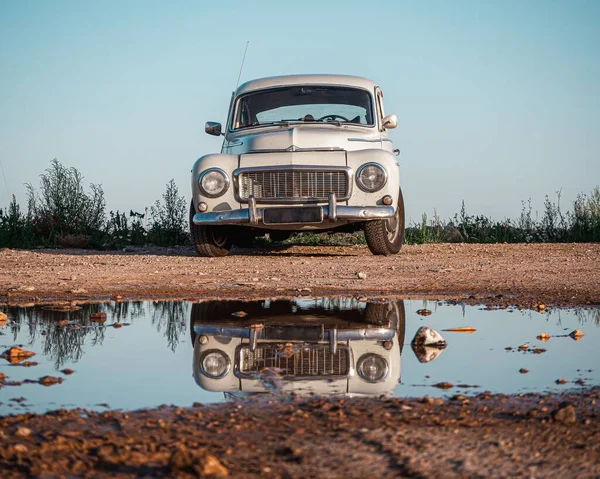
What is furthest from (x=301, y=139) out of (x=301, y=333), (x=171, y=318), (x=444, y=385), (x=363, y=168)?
(x=444, y=385)

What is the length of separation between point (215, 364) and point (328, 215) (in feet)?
16.1

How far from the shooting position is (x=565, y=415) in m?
2.40

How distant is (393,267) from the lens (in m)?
7.45

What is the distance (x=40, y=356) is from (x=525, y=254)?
6583mm

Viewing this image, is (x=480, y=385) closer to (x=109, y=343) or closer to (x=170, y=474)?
(x=170, y=474)

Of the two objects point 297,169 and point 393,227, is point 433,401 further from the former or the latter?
point 393,227

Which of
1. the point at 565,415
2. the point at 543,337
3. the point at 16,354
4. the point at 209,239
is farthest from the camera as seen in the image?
the point at 209,239

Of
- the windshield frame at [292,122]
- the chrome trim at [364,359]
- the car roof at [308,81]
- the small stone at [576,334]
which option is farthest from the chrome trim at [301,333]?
the car roof at [308,81]

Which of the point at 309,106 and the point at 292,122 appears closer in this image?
the point at 292,122

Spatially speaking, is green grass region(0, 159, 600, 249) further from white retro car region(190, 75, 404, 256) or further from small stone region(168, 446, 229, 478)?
small stone region(168, 446, 229, 478)

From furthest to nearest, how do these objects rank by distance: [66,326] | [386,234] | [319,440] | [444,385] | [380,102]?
[380,102] → [386,234] → [66,326] → [444,385] → [319,440]

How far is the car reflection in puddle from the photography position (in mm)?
2947

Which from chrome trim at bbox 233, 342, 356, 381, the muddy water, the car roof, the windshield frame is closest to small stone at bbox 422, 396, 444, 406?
the muddy water

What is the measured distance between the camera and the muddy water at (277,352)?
2.87m
